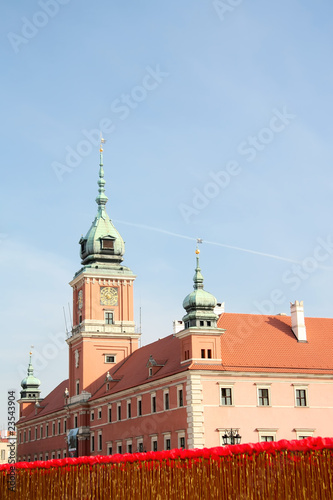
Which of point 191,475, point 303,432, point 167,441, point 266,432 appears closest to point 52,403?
point 167,441

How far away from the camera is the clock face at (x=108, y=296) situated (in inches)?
2694

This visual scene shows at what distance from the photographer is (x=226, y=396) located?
158 ft

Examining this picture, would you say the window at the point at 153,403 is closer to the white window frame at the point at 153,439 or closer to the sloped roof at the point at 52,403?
the white window frame at the point at 153,439

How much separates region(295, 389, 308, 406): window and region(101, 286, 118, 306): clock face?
2330 cm

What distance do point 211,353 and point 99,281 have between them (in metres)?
21.7

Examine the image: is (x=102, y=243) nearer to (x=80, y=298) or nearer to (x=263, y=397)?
(x=80, y=298)

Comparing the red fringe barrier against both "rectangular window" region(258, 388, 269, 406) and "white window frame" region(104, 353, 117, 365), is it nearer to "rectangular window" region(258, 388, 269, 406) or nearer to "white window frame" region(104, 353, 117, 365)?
"rectangular window" region(258, 388, 269, 406)

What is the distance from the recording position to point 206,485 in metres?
23.8

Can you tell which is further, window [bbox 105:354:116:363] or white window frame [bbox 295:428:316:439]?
window [bbox 105:354:116:363]

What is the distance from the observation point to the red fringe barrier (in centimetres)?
2064

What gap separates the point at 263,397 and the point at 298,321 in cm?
705

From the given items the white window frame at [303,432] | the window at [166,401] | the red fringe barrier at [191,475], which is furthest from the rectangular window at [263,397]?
the red fringe barrier at [191,475]

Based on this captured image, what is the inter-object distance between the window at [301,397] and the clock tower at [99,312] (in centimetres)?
2137

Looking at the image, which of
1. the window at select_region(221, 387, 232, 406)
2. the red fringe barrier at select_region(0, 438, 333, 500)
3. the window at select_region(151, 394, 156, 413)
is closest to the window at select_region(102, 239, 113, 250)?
the window at select_region(151, 394, 156, 413)
